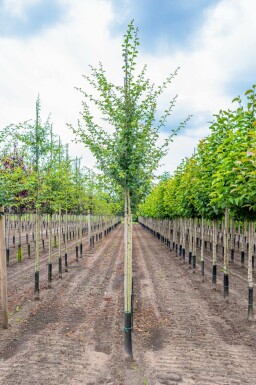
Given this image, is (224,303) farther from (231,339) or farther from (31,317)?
(31,317)

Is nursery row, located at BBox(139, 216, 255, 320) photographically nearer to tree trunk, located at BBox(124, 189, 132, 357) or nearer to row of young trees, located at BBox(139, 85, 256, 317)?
row of young trees, located at BBox(139, 85, 256, 317)

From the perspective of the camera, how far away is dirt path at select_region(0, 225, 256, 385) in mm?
6607

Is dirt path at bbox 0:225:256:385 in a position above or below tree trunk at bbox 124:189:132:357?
below

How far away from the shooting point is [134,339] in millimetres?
8539

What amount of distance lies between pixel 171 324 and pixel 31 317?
417 centimetres

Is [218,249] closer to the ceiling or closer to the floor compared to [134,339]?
closer to the floor

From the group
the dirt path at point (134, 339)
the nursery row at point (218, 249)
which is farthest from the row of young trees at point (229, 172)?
the dirt path at point (134, 339)

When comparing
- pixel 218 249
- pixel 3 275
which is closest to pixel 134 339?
pixel 3 275

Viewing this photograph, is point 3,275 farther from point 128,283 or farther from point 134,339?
point 134,339

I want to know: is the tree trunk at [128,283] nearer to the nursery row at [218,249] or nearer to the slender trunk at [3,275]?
the slender trunk at [3,275]

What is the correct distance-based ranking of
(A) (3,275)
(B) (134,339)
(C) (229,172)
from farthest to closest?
1. (A) (3,275)
2. (B) (134,339)
3. (C) (229,172)

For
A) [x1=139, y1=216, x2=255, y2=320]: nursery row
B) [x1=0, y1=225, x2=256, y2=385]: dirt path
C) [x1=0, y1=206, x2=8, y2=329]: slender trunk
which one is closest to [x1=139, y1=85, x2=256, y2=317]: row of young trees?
[x1=139, y1=216, x2=255, y2=320]: nursery row

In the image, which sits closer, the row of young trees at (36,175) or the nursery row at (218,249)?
the row of young trees at (36,175)

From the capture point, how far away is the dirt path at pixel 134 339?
6.61m
